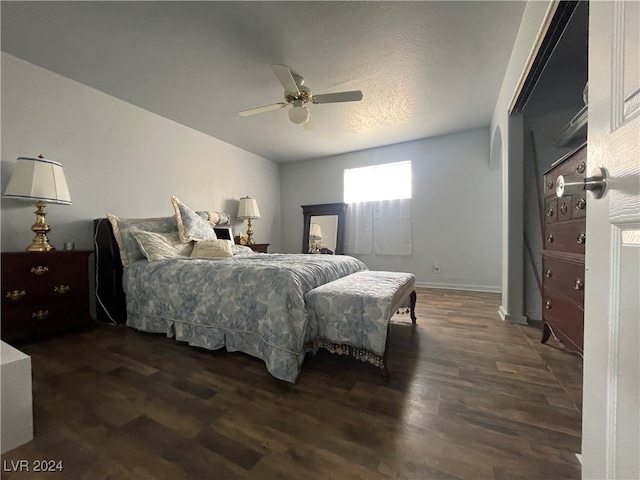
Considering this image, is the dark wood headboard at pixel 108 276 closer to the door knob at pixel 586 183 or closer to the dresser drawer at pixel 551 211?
the door knob at pixel 586 183

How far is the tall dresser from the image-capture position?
4.29 ft

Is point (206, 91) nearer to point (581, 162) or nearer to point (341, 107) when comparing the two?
point (341, 107)

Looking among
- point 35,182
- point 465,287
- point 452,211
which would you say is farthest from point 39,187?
point 465,287

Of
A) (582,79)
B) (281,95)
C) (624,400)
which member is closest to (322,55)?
(281,95)

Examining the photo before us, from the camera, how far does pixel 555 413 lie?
116 cm

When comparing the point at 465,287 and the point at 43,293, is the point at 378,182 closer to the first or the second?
the point at 465,287

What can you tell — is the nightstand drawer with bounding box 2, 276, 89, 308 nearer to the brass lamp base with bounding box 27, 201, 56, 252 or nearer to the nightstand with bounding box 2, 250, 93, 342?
the nightstand with bounding box 2, 250, 93, 342

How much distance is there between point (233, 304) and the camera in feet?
5.66

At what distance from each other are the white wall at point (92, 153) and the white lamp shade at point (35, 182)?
14.0 inches

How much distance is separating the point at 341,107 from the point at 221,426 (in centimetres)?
314

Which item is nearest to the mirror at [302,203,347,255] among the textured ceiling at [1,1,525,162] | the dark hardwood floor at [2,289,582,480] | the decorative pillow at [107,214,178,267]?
the textured ceiling at [1,1,525,162]

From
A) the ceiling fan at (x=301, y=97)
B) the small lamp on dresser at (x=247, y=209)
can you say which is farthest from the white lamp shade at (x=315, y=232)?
the ceiling fan at (x=301, y=97)

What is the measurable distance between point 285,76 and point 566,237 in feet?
7.38

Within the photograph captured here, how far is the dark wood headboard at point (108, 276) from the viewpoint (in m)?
2.40
